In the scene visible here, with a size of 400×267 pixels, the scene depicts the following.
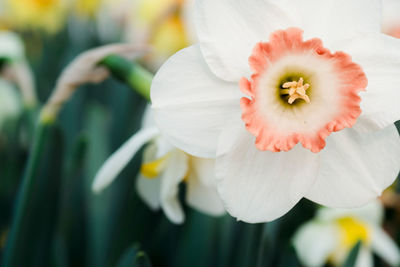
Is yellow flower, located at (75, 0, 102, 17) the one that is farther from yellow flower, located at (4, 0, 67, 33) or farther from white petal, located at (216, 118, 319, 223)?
white petal, located at (216, 118, 319, 223)

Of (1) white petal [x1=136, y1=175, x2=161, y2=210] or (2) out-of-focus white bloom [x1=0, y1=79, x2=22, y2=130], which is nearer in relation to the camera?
(1) white petal [x1=136, y1=175, x2=161, y2=210]

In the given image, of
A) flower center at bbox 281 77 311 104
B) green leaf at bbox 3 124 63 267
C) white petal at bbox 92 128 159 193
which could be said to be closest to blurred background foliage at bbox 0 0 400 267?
green leaf at bbox 3 124 63 267

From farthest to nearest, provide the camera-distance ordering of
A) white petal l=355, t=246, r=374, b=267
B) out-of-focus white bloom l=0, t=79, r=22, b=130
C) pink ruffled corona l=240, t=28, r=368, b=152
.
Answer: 1. out-of-focus white bloom l=0, t=79, r=22, b=130
2. white petal l=355, t=246, r=374, b=267
3. pink ruffled corona l=240, t=28, r=368, b=152

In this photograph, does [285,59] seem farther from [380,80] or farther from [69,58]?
[69,58]

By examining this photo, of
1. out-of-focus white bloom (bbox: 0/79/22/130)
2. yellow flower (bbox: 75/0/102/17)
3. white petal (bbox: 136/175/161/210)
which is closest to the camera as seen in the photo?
white petal (bbox: 136/175/161/210)

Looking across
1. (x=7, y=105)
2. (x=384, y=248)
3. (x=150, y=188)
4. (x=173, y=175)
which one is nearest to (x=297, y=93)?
(x=173, y=175)

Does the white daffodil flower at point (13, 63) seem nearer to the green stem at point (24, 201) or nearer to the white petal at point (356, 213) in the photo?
the green stem at point (24, 201)

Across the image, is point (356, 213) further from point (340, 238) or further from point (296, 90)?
point (296, 90)
